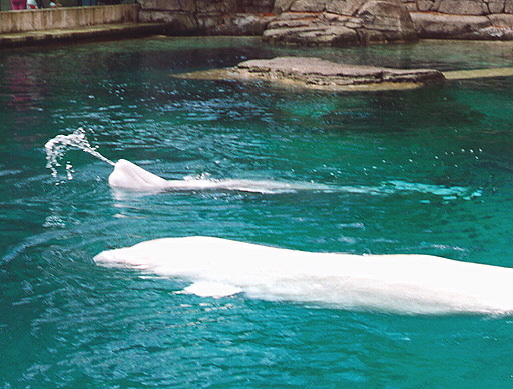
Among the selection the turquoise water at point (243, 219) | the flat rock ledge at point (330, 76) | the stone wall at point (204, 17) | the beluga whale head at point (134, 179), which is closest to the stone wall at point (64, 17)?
the stone wall at point (204, 17)

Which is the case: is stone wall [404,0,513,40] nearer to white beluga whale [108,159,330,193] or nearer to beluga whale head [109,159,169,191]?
white beluga whale [108,159,330,193]

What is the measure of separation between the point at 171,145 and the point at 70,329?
4.94 meters

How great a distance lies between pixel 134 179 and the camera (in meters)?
7.21

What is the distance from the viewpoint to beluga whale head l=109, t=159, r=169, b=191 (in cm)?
718

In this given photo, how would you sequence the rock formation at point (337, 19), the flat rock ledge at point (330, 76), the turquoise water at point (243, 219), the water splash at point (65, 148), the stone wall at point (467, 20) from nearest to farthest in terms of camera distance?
the turquoise water at point (243, 219), the water splash at point (65, 148), the flat rock ledge at point (330, 76), the rock formation at point (337, 19), the stone wall at point (467, 20)

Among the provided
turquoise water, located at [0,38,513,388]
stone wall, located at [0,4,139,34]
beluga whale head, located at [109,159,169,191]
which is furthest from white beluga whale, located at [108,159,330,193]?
A: stone wall, located at [0,4,139,34]

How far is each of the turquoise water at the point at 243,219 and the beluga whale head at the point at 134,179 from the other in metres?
0.19

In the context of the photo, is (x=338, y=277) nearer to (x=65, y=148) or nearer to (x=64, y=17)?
Answer: (x=65, y=148)

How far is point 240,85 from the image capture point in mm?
13789

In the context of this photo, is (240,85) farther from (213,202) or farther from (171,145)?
(213,202)

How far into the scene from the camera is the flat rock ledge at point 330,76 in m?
13.6

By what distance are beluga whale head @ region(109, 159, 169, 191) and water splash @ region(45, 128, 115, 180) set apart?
798mm

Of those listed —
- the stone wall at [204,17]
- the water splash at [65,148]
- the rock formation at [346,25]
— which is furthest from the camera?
the stone wall at [204,17]

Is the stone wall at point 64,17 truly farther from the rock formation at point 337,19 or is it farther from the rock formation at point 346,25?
the rock formation at point 346,25
